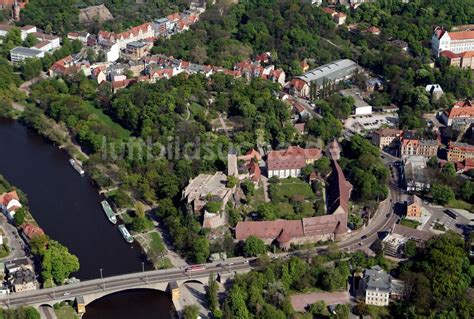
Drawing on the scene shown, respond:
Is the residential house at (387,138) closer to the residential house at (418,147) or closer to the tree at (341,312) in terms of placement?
the residential house at (418,147)

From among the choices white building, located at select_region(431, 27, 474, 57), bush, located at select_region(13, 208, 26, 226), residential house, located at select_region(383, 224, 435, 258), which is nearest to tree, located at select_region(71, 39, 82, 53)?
bush, located at select_region(13, 208, 26, 226)

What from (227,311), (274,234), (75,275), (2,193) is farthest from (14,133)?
(227,311)

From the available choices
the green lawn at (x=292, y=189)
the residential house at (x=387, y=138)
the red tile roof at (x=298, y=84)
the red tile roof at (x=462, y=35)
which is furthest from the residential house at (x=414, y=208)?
the red tile roof at (x=462, y=35)

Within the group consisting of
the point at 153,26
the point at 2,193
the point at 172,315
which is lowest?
the point at 172,315

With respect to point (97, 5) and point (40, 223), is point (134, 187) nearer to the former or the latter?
point (40, 223)

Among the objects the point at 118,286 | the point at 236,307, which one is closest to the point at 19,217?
the point at 118,286

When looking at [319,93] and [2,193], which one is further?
[319,93]
